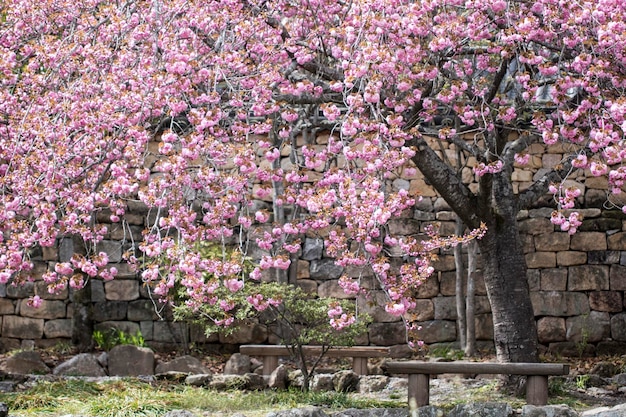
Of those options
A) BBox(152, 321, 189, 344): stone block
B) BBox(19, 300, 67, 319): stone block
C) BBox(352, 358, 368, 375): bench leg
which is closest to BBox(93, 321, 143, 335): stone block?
BBox(152, 321, 189, 344): stone block

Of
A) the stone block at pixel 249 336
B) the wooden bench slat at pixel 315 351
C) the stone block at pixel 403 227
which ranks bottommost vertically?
the wooden bench slat at pixel 315 351

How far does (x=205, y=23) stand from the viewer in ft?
22.5

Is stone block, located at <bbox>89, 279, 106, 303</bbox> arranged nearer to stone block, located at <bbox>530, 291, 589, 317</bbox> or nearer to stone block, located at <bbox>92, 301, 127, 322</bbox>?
stone block, located at <bbox>92, 301, 127, 322</bbox>

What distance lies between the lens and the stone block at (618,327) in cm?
1062

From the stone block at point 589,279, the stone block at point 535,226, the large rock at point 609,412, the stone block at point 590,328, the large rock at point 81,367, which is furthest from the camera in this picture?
the stone block at point 535,226

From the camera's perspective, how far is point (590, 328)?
10.6m

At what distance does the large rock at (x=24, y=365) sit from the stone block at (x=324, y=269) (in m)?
3.23

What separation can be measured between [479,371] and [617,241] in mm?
4760

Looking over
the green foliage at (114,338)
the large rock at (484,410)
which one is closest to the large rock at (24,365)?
the green foliage at (114,338)

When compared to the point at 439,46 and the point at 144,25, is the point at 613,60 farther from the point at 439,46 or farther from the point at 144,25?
the point at 144,25

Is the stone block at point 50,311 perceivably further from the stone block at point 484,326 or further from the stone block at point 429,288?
the stone block at point 484,326

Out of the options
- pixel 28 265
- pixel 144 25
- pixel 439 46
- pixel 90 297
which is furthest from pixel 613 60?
pixel 90 297

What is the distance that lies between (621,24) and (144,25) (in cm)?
333

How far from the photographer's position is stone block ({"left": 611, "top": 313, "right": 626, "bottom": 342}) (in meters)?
10.6
